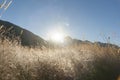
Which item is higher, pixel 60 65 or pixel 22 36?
pixel 22 36

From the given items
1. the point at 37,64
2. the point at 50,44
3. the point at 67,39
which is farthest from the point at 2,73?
the point at 67,39

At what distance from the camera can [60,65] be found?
5730 mm

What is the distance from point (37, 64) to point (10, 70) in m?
0.93

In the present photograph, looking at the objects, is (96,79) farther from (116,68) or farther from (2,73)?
(2,73)

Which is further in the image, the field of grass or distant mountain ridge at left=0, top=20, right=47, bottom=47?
distant mountain ridge at left=0, top=20, right=47, bottom=47

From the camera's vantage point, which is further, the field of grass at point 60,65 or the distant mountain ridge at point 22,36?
the distant mountain ridge at point 22,36

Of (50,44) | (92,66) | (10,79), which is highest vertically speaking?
(50,44)

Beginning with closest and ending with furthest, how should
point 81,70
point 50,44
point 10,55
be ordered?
1. point 10,55
2. point 81,70
3. point 50,44

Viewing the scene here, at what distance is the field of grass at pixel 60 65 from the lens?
15.8 feet

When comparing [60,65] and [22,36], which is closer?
[60,65]

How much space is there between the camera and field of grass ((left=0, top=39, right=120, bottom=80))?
4.81 m

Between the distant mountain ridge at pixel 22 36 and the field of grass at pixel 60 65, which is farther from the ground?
the distant mountain ridge at pixel 22 36

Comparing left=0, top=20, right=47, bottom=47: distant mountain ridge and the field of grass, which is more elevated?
left=0, top=20, right=47, bottom=47: distant mountain ridge

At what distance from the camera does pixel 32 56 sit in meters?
5.95
